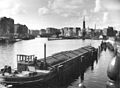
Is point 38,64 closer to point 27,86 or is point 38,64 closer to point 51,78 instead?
point 51,78

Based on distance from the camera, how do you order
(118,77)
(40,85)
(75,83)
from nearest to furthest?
(118,77) < (40,85) < (75,83)

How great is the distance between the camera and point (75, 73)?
34.8 meters

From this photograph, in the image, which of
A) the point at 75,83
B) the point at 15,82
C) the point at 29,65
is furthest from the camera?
the point at 75,83

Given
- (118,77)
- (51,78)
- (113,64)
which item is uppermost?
(113,64)

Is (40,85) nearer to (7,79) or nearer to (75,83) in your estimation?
(7,79)

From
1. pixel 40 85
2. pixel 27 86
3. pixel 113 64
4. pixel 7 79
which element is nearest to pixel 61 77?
pixel 40 85

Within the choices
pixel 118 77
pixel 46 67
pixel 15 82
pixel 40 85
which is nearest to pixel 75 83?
pixel 46 67

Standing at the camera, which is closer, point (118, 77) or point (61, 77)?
point (118, 77)

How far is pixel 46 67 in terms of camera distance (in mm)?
25953

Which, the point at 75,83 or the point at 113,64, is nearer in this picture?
the point at 113,64

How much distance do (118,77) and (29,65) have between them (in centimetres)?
2065

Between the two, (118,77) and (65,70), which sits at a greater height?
(118,77)

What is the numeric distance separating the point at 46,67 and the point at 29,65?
8.67ft

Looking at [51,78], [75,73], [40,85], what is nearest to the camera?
[40,85]
